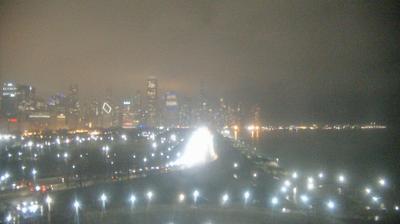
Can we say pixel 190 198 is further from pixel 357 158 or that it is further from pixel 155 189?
pixel 357 158

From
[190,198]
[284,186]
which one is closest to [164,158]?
[284,186]

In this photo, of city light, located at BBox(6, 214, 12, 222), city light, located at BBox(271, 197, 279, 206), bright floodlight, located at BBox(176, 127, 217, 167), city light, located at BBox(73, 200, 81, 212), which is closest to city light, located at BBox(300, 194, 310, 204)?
city light, located at BBox(271, 197, 279, 206)

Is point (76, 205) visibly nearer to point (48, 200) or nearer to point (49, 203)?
point (49, 203)

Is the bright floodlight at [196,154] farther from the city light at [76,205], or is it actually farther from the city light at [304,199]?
the city light at [76,205]

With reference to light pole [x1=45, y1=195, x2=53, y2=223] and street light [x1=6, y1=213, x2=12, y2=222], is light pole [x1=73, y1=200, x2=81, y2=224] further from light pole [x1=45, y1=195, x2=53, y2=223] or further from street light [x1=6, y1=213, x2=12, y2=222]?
street light [x1=6, y1=213, x2=12, y2=222]

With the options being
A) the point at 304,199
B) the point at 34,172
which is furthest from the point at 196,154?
the point at 304,199

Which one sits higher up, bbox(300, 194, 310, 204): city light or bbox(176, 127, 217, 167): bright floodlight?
bbox(176, 127, 217, 167): bright floodlight

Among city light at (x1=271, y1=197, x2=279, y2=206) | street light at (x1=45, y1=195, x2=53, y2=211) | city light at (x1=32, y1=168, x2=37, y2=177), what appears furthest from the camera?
city light at (x1=32, y1=168, x2=37, y2=177)

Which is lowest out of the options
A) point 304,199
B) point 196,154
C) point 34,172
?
point 34,172

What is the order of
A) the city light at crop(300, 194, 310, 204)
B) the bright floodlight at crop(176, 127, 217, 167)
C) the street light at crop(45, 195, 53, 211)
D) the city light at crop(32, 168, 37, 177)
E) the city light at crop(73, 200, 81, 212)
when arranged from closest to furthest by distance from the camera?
the city light at crop(73, 200, 81, 212) → the street light at crop(45, 195, 53, 211) → the city light at crop(300, 194, 310, 204) → the city light at crop(32, 168, 37, 177) → the bright floodlight at crop(176, 127, 217, 167)

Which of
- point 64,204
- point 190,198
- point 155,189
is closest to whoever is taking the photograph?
point 64,204

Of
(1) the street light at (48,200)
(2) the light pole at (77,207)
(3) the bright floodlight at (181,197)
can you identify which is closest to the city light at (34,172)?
(1) the street light at (48,200)
